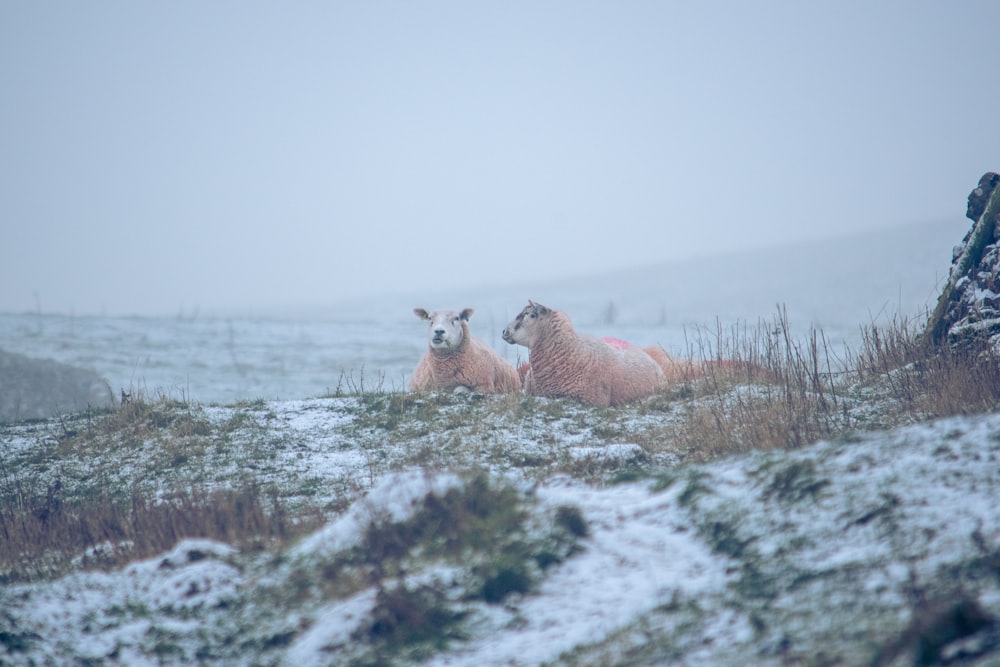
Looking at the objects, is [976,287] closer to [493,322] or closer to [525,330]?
[525,330]

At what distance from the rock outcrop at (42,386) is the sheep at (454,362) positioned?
15.2m

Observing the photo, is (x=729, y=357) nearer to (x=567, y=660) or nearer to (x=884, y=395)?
(x=884, y=395)

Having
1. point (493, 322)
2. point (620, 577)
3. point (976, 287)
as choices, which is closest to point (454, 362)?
point (976, 287)

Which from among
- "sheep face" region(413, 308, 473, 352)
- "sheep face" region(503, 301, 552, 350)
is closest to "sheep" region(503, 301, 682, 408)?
"sheep face" region(503, 301, 552, 350)

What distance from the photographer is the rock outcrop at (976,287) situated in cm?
933

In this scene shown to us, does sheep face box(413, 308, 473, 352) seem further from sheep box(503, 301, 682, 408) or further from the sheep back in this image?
the sheep back

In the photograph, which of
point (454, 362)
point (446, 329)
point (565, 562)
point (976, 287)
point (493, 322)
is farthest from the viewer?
point (493, 322)

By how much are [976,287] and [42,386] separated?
27.6 meters

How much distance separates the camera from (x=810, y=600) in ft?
12.2

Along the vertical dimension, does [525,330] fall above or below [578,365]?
above

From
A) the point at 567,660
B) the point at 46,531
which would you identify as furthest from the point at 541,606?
the point at 46,531

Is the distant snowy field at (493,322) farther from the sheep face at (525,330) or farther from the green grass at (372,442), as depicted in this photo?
the sheep face at (525,330)

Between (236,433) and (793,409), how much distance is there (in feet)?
22.8

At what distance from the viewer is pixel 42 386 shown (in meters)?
26.7
